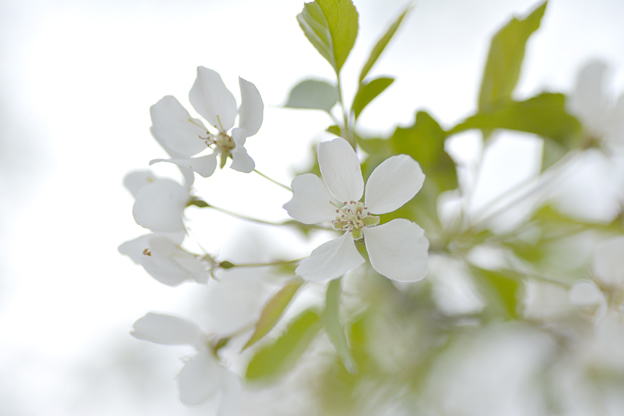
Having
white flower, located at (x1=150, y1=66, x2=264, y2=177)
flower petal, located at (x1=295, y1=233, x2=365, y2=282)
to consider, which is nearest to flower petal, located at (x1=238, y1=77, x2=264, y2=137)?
white flower, located at (x1=150, y1=66, x2=264, y2=177)

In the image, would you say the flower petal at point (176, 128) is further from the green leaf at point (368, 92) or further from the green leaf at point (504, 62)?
the green leaf at point (504, 62)

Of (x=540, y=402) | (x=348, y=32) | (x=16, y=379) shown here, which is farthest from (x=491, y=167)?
(x=16, y=379)

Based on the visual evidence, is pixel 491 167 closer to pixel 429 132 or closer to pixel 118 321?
pixel 429 132

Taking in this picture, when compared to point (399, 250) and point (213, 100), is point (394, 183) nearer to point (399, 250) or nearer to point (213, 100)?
point (399, 250)

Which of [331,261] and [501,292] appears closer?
[331,261]

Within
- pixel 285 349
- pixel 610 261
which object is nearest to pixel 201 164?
pixel 285 349

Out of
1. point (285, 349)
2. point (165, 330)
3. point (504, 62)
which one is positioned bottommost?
point (285, 349)

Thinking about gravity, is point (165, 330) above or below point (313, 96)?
below

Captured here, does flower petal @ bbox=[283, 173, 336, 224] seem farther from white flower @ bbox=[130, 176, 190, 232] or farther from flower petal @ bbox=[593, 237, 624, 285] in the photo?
flower petal @ bbox=[593, 237, 624, 285]
